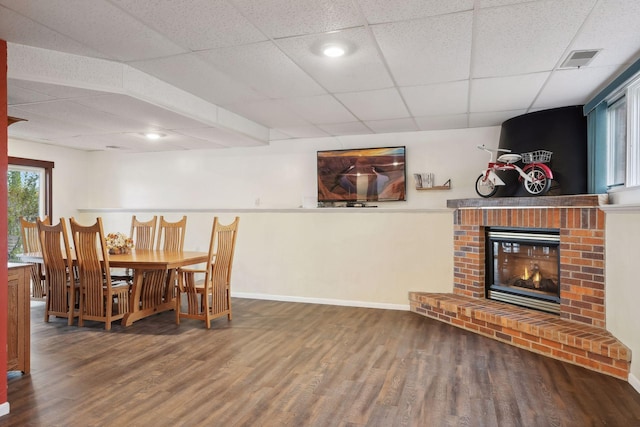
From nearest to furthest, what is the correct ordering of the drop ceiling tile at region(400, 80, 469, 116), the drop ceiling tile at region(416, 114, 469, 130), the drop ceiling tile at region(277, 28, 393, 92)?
the drop ceiling tile at region(277, 28, 393, 92) → the drop ceiling tile at region(400, 80, 469, 116) → the drop ceiling tile at region(416, 114, 469, 130)

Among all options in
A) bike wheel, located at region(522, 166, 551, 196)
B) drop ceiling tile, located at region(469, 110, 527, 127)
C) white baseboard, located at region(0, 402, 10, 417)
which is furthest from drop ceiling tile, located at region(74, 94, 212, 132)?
bike wheel, located at region(522, 166, 551, 196)

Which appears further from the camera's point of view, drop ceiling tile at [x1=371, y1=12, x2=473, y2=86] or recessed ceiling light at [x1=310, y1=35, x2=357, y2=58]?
recessed ceiling light at [x1=310, y1=35, x2=357, y2=58]

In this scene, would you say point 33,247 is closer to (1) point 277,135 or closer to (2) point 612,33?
(1) point 277,135

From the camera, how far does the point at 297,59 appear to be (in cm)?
288

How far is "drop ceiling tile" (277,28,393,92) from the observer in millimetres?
2535

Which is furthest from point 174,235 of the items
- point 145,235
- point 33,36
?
point 33,36

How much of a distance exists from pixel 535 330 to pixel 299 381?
2.04 m

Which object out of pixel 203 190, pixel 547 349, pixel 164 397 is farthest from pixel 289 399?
pixel 203 190

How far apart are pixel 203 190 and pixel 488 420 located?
493cm

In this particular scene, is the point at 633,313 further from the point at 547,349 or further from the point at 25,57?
the point at 25,57

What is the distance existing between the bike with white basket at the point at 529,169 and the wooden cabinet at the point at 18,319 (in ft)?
14.1

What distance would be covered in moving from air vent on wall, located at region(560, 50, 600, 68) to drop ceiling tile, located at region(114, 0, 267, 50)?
202 cm

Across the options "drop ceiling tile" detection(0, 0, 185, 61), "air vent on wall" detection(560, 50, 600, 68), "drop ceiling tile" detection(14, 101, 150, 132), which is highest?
"drop ceiling tile" detection(0, 0, 185, 61)

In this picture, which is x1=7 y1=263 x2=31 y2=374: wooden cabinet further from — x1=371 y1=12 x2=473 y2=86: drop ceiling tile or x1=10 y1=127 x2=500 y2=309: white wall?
x1=10 y1=127 x2=500 y2=309: white wall
